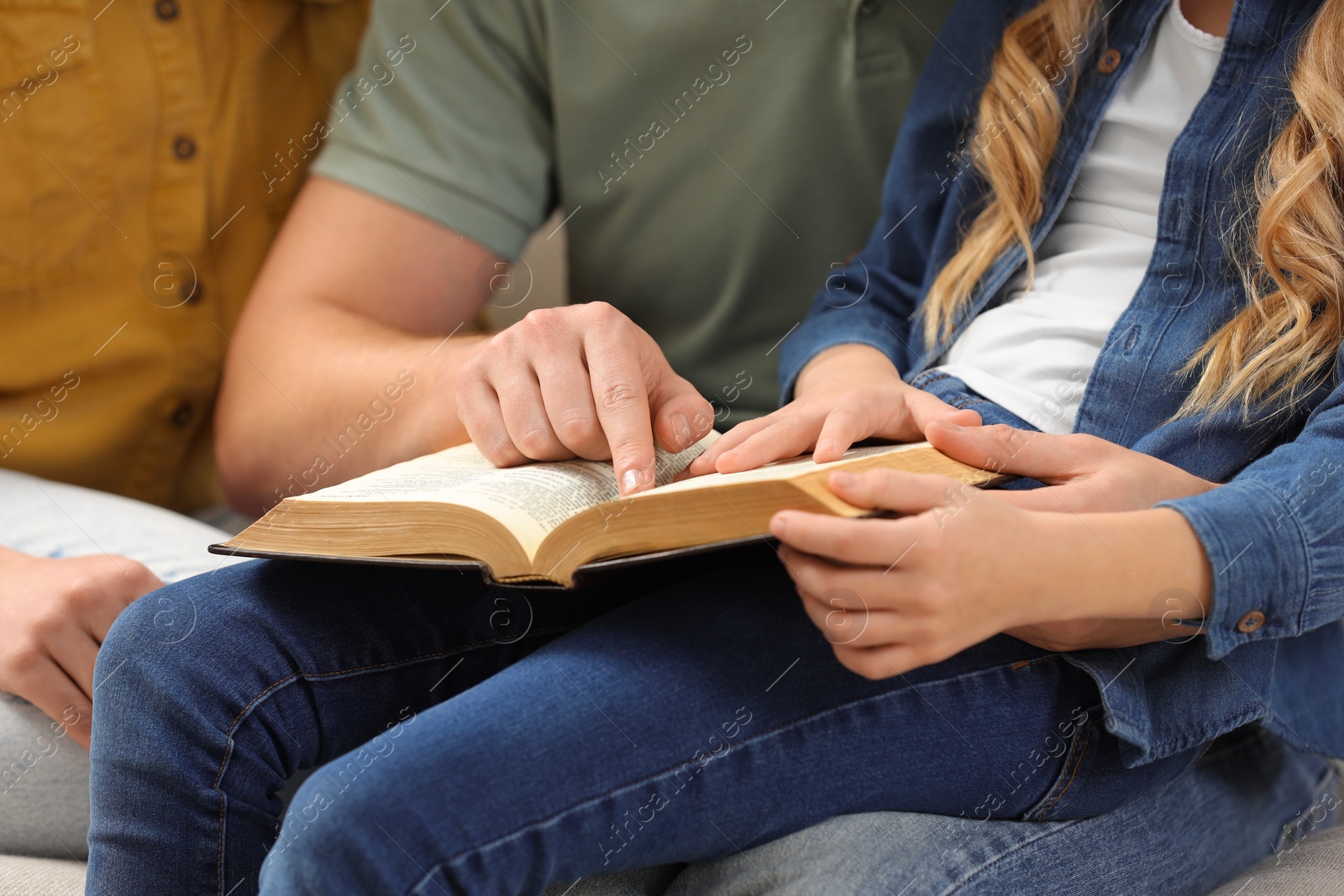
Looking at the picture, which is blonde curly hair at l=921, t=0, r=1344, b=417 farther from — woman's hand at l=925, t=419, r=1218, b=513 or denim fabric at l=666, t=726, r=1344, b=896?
denim fabric at l=666, t=726, r=1344, b=896

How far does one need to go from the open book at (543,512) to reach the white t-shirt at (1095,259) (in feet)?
0.52

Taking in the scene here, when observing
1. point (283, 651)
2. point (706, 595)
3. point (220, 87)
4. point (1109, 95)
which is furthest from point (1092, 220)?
point (220, 87)

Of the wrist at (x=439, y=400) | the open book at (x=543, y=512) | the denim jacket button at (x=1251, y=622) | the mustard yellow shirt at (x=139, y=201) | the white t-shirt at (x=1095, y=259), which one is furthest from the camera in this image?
the mustard yellow shirt at (x=139, y=201)

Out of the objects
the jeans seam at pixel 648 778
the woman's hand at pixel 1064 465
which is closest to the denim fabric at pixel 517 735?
the jeans seam at pixel 648 778

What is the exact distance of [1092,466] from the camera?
616 millimetres

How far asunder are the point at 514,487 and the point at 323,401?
0.48 m

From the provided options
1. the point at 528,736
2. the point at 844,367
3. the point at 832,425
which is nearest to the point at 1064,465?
the point at 832,425

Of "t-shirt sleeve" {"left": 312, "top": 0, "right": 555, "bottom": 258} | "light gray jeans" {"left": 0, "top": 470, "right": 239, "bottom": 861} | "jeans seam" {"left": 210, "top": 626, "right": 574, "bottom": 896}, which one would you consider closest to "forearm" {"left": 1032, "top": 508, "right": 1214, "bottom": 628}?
"jeans seam" {"left": 210, "top": 626, "right": 574, "bottom": 896}

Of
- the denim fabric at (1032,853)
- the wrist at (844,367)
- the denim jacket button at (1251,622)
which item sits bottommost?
the denim fabric at (1032,853)

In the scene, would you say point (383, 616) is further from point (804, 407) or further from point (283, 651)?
point (804, 407)

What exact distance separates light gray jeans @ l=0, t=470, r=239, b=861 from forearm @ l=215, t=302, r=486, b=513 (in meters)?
0.10

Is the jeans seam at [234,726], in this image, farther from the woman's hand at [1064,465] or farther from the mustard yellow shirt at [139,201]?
the mustard yellow shirt at [139,201]

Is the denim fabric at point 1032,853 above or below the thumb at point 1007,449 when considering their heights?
below

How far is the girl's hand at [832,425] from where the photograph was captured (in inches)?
24.4
